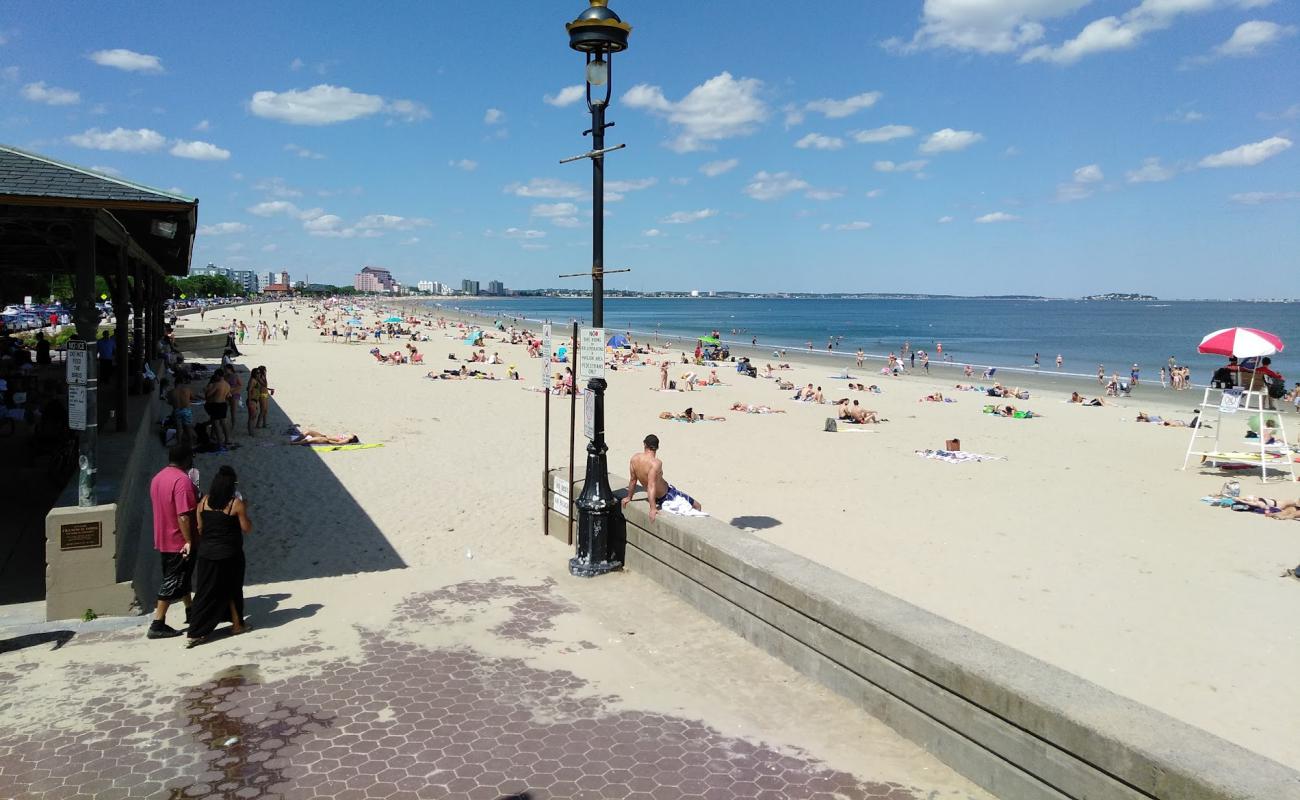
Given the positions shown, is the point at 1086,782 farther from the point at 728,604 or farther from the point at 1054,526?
the point at 1054,526

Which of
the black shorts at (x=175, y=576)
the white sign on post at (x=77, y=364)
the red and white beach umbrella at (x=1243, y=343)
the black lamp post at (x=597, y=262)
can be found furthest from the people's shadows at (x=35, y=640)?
the red and white beach umbrella at (x=1243, y=343)

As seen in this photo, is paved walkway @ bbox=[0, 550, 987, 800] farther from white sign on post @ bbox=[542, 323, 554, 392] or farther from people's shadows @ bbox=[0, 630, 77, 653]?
white sign on post @ bbox=[542, 323, 554, 392]

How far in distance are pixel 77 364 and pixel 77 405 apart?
0.31m

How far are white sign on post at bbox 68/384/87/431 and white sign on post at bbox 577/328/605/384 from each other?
12.5 feet

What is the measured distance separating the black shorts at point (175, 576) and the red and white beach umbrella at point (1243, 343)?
14.7 metres

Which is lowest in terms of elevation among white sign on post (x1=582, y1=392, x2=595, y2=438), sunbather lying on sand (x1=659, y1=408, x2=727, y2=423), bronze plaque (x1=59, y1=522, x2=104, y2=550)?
sunbather lying on sand (x1=659, y1=408, x2=727, y2=423)

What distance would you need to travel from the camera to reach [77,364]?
6.30 metres

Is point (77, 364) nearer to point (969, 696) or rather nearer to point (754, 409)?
point (969, 696)

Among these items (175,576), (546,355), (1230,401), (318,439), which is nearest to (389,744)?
(175,576)

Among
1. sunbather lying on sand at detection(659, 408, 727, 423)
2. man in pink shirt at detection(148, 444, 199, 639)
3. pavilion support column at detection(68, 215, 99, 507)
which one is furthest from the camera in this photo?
sunbather lying on sand at detection(659, 408, 727, 423)

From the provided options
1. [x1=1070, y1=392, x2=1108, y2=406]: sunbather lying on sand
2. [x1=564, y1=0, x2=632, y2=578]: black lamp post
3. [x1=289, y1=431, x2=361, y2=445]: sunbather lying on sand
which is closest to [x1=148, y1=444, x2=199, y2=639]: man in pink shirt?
[x1=564, y1=0, x2=632, y2=578]: black lamp post

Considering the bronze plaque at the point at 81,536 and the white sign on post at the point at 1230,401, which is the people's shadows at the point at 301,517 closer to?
the bronze plaque at the point at 81,536

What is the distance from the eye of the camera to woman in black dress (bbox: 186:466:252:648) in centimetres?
580

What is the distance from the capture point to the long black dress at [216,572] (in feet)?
19.0
